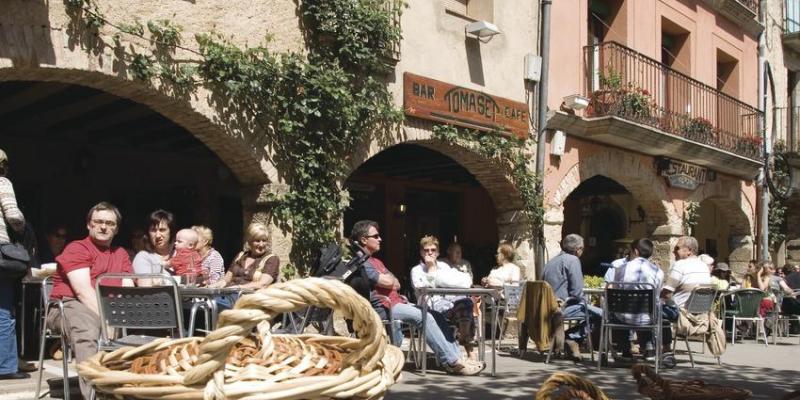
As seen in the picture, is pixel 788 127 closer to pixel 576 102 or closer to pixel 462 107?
pixel 576 102

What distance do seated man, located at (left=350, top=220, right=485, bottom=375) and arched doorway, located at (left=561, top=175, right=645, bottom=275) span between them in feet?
34.0

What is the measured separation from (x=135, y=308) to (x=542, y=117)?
739cm

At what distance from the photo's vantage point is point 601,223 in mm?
17156

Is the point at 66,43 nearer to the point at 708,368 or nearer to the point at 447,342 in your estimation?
the point at 447,342

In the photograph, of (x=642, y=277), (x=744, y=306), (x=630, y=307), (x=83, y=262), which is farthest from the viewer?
(x=744, y=306)

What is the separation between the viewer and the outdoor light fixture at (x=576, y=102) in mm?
10898

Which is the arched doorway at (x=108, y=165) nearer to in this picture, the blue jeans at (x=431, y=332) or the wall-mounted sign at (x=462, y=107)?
the wall-mounted sign at (x=462, y=107)

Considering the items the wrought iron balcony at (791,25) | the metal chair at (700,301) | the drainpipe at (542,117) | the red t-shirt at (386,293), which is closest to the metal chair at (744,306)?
the metal chair at (700,301)

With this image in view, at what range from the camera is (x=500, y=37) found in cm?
1035

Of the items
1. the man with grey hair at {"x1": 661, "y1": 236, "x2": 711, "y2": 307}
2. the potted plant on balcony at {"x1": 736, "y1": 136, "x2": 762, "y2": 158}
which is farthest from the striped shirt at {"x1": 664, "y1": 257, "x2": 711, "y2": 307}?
the potted plant on balcony at {"x1": 736, "y1": 136, "x2": 762, "y2": 158}

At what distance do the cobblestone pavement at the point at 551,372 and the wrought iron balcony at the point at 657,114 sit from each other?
3730mm

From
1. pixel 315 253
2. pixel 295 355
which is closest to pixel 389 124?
pixel 315 253

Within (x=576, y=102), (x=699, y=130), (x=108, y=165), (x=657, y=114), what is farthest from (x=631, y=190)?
(x=108, y=165)

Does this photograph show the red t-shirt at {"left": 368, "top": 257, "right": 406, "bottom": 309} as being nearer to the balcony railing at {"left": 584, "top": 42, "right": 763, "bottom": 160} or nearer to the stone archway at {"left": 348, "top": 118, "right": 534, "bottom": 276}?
the stone archway at {"left": 348, "top": 118, "right": 534, "bottom": 276}
